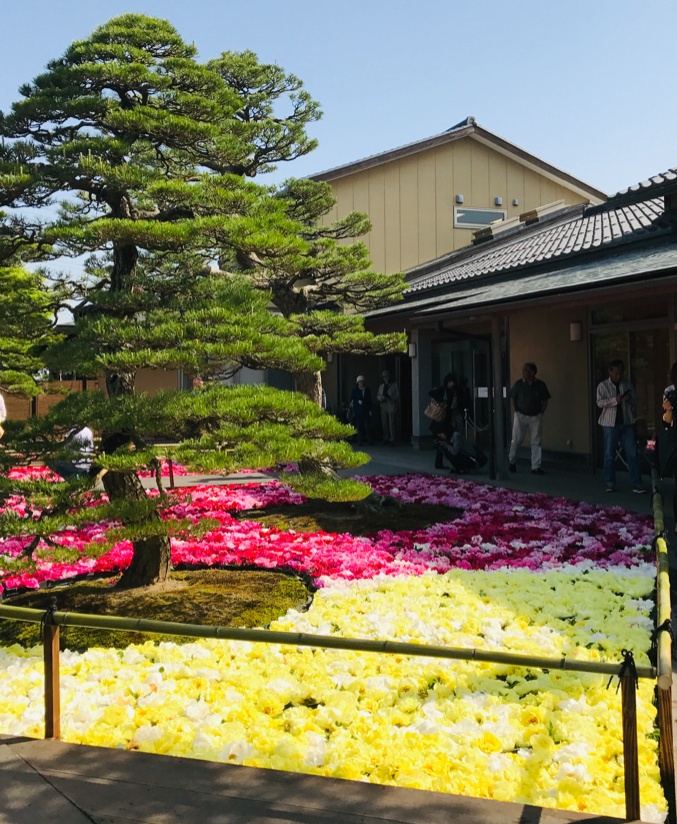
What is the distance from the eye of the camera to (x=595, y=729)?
11.5 ft

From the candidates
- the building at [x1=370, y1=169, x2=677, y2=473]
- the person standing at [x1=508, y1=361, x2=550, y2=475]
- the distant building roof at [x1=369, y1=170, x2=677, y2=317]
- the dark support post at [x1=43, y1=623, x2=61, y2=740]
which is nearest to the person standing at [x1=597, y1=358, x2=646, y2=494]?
the building at [x1=370, y1=169, x2=677, y2=473]

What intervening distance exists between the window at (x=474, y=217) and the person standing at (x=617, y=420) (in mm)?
12965

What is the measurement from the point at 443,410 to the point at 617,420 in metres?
3.08

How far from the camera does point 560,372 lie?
13289 mm

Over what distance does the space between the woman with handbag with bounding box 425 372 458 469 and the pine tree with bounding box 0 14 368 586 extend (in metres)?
6.89

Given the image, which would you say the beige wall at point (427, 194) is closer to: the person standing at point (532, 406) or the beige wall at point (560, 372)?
the beige wall at point (560, 372)

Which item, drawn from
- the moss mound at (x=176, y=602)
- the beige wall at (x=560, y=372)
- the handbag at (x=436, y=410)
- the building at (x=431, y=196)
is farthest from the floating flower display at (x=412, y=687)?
the building at (x=431, y=196)

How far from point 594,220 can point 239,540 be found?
12.2m

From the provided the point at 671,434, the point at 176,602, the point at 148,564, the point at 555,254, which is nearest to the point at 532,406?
the point at 555,254

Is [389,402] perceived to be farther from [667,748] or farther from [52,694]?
[667,748]

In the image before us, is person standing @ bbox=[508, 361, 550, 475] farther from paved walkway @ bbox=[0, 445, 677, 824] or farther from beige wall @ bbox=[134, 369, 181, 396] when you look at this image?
beige wall @ bbox=[134, 369, 181, 396]

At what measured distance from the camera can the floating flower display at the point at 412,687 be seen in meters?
3.22

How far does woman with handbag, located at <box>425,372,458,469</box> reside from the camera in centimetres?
1245

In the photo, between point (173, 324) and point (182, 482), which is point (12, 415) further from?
point (173, 324)
